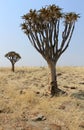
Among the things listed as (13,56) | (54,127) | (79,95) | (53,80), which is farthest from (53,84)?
(13,56)

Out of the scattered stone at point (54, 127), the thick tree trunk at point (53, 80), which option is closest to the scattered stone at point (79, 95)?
the thick tree trunk at point (53, 80)

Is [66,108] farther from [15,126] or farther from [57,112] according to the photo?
[15,126]

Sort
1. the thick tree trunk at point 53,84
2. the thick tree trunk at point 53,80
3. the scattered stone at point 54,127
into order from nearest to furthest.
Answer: the scattered stone at point 54,127 < the thick tree trunk at point 53,84 < the thick tree trunk at point 53,80

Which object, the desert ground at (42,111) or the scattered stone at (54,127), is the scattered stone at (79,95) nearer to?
the desert ground at (42,111)

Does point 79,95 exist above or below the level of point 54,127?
above

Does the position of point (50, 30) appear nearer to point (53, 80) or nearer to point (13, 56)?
point (53, 80)

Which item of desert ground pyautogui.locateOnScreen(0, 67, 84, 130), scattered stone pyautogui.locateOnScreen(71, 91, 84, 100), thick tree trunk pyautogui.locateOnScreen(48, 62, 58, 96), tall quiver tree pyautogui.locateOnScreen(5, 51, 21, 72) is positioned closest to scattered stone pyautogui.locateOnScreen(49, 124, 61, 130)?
desert ground pyautogui.locateOnScreen(0, 67, 84, 130)

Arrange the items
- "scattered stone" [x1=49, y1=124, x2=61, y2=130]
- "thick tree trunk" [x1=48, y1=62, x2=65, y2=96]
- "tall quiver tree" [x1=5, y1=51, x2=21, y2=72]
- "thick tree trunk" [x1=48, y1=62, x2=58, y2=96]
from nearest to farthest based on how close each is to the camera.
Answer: "scattered stone" [x1=49, y1=124, x2=61, y2=130], "thick tree trunk" [x1=48, y1=62, x2=65, y2=96], "thick tree trunk" [x1=48, y1=62, x2=58, y2=96], "tall quiver tree" [x1=5, y1=51, x2=21, y2=72]

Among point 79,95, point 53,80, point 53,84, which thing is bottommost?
point 79,95

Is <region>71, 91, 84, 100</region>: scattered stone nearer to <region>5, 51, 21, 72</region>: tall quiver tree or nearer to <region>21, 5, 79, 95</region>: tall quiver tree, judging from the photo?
<region>21, 5, 79, 95</region>: tall quiver tree

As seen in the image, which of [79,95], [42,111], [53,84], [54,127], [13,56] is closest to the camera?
[54,127]

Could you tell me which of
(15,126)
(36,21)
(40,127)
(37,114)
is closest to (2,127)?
(15,126)

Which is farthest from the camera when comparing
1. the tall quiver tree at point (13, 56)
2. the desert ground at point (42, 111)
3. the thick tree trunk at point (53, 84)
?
the tall quiver tree at point (13, 56)

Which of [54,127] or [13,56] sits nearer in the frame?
[54,127]
